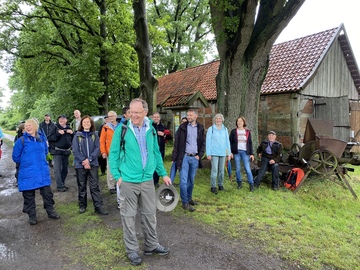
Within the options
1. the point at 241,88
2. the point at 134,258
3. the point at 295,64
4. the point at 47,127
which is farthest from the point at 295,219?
the point at 295,64

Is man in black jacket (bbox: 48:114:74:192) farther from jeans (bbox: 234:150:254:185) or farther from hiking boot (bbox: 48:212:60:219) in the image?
jeans (bbox: 234:150:254:185)

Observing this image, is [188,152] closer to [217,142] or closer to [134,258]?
[217,142]

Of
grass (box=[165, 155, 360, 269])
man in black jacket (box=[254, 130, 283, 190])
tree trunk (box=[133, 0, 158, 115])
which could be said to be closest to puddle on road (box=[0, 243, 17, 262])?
grass (box=[165, 155, 360, 269])

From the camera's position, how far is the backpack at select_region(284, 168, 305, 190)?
20.4 ft

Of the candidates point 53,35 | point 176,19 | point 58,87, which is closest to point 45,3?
point 53,35

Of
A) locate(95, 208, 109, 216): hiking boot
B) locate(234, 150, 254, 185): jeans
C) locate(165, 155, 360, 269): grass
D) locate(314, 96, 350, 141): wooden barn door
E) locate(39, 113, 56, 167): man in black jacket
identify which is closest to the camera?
locate(165, 155, 360, 269): grass

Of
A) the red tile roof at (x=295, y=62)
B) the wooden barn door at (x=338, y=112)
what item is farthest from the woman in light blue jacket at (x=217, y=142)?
the wooden barn door at (x=338, y=112)

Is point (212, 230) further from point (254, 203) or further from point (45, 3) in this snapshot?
point (45, 3)

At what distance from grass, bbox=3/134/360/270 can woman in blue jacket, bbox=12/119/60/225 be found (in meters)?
0.57

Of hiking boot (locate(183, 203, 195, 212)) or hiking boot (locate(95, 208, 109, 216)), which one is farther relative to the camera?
hiking boot (locate(183, 203, 195, 212))

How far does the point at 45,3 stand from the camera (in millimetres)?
13195

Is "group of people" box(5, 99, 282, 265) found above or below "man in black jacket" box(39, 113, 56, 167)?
below

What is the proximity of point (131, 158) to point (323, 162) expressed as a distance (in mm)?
4803

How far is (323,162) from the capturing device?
5902 millimetres
